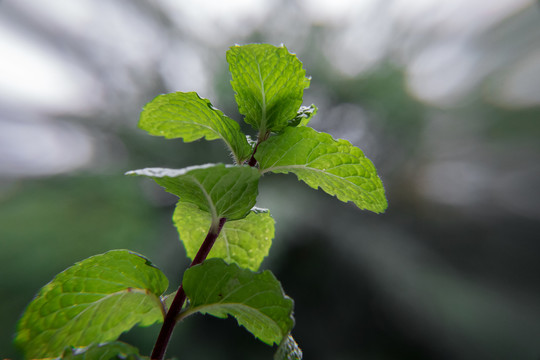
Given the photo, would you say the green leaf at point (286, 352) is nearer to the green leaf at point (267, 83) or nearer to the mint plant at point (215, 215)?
the mint plant at point (215, 215)

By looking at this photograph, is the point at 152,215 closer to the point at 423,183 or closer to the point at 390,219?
the point at 390,219

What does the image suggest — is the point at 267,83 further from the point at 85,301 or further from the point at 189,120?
the point at 85,301

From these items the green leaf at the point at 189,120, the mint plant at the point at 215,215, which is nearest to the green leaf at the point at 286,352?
the mint plant at the point at 215,215

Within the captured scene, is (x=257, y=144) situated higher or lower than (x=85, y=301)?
higher

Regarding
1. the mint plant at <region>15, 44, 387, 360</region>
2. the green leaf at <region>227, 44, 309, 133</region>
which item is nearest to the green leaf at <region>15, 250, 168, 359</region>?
the mint plant at <region>15, 44, 387, 360</region>

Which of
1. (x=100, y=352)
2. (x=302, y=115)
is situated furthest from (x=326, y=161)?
(x=100, y=352)

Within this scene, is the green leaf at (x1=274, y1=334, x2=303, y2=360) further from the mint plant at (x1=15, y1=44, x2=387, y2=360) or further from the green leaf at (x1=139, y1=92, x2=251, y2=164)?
the green leaf at (x1=139, y1=92, x2=251, y2=164)
